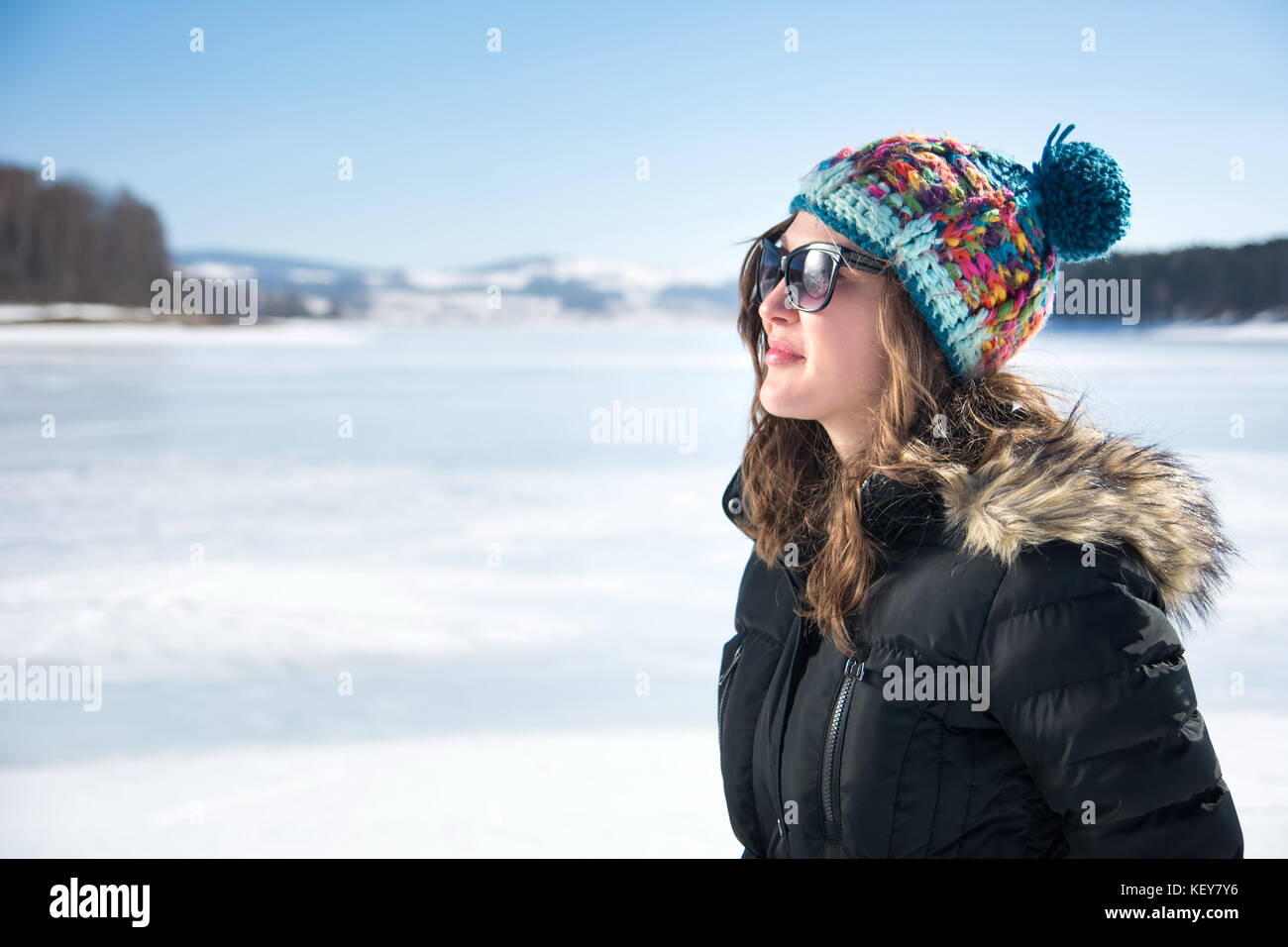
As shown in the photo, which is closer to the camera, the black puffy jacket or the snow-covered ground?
the black puffy jacket

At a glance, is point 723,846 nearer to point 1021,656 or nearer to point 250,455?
point 1021,656

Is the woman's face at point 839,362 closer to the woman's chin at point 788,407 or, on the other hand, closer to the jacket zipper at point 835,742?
the woman's chin at point 788,407

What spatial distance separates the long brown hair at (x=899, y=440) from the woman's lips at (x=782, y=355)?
11cm

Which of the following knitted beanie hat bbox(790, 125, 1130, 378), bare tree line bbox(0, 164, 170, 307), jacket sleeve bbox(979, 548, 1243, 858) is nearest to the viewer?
jacket sleeve bbox(979, 548, 1243, 858)

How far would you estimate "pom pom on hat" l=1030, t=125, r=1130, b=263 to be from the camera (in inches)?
50.5

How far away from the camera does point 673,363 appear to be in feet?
55.1

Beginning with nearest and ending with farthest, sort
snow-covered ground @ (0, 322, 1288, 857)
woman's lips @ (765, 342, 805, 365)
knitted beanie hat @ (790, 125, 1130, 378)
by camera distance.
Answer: knitted beanie hat @ (790, 125, 1130, 378), woman's lips @ (765, 342, 805, 365), snow-covered ground @ (0, 322, 1288, 857)

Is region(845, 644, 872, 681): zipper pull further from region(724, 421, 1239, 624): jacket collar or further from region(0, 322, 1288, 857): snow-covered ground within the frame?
region(0, 322, 1288, 857): snow-covered ground

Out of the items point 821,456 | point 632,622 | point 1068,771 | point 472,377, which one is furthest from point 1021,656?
point 472,377

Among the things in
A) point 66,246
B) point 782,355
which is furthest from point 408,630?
point 66,246

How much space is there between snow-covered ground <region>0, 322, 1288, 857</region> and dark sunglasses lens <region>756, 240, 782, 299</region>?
0.39 m

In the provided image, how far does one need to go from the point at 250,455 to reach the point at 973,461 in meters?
7.52

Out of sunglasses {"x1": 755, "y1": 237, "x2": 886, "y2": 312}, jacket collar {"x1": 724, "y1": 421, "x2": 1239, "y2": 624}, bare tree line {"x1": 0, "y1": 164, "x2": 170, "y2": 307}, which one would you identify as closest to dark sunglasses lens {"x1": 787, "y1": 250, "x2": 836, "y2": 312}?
sunglasses {"x1": 755, "y1": 237, "x2": 886, "y2": 312}

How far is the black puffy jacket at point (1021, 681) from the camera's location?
3.18 ft
